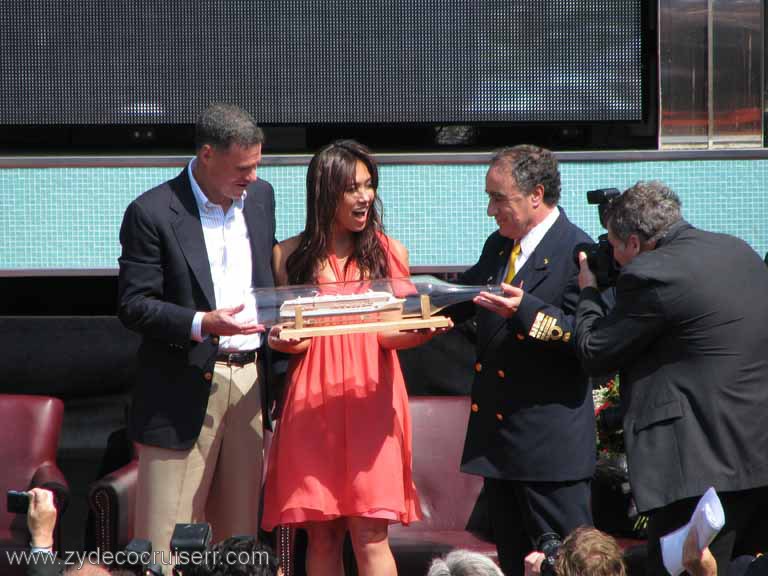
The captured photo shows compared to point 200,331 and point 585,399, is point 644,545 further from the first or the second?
point 200,331

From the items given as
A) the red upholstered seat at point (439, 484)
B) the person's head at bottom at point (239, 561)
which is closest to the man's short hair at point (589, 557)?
the person's head at bottom at point (239, 561)

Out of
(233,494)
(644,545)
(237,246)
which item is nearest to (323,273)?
(237,246)

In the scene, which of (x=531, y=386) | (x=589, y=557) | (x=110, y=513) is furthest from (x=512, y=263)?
(x=110, y=513)

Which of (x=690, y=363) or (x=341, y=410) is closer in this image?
(x=690, y=363)

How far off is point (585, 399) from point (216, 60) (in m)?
1.87

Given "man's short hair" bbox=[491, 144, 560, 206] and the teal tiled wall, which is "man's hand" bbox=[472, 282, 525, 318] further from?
the teal tiled wall

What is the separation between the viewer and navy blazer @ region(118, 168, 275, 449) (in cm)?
342

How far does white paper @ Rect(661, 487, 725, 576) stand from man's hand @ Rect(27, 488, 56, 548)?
1.39 meters

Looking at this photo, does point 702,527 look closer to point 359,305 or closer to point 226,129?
point 359,305

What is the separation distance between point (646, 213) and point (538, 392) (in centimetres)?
59

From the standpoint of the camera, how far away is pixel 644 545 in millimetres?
4316

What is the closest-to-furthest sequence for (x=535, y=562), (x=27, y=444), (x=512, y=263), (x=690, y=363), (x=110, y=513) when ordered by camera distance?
1. (x=535, y=562)
2. (x=690, y=363)
3. (x=512, y=263)
4. (x=110, y=513)
5. (x=27, y=444)

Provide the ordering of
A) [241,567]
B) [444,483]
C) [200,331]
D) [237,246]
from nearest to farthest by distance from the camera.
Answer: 1. [241,567]
2. [200,331]
3. [237,246]
4. [444,483]

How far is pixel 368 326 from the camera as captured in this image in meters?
3.24
